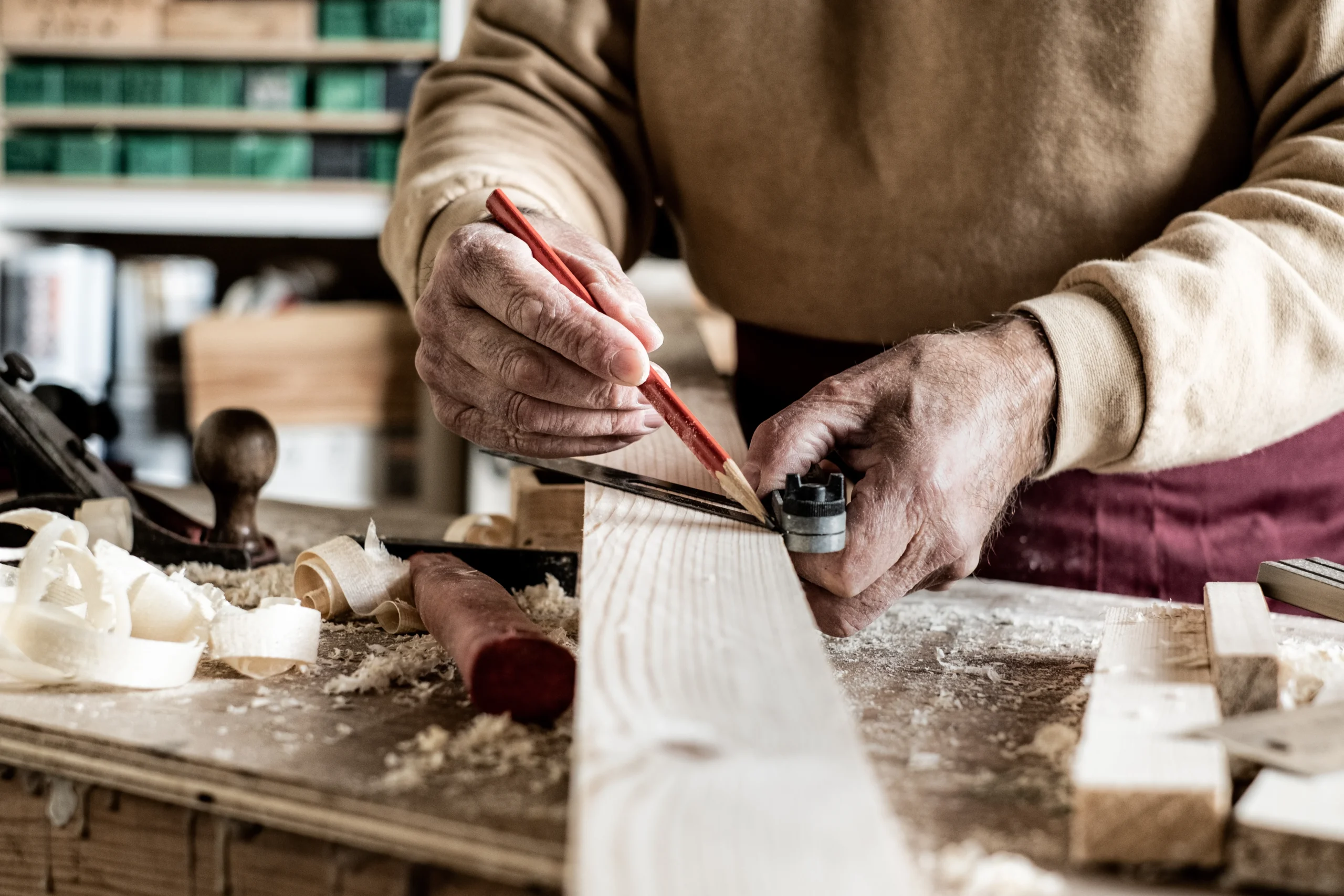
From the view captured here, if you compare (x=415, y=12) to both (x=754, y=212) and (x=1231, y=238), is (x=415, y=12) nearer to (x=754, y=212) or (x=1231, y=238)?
(x=754, y=212)

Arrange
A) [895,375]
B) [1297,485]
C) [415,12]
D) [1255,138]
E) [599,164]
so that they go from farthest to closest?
[415,12], [599,164], [1297,485], [1255,138], [895,375]

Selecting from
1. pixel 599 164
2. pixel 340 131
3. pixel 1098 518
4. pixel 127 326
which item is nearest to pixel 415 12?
pixel 340 131

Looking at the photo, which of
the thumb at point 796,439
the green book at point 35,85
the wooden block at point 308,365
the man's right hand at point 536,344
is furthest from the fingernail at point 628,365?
the green book at point 35,85

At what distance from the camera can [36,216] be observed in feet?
11.7

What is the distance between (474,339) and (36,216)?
3146 mm

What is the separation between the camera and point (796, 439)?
2.97 feet

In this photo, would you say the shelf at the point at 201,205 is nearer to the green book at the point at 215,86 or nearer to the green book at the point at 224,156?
the green book at the point at 224,156

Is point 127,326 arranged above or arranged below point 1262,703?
below

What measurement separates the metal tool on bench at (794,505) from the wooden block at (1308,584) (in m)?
0.40

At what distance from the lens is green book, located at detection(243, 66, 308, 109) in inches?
136

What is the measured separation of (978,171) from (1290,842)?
88 centimetres

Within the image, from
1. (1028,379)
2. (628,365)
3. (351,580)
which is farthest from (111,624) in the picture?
(1028,379)

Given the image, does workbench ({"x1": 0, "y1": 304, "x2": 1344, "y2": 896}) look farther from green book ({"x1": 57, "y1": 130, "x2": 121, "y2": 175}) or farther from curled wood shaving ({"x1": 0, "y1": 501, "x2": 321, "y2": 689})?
green book ({"x1": 57, "y1": 130, "x2": 121, "y2": 175})

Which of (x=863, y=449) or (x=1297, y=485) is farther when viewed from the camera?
(x=1297, y=485)
